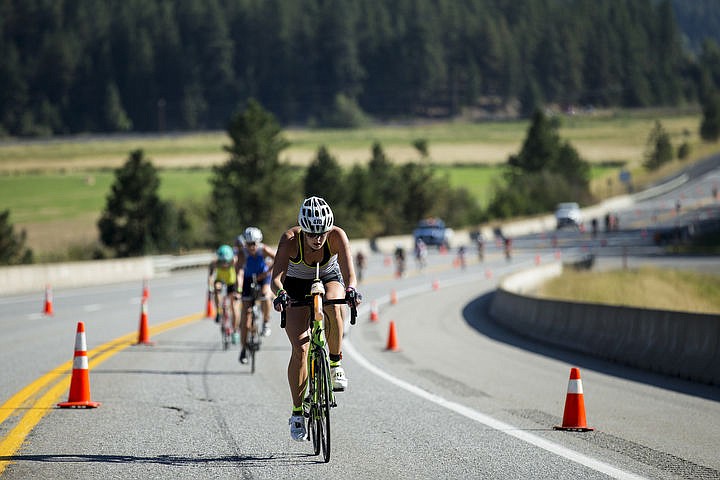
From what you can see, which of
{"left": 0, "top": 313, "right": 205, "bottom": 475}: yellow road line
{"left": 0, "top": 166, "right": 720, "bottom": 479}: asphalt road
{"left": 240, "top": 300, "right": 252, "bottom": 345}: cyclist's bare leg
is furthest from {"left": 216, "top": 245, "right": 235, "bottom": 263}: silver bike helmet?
{"left": 240, "top": 300, "right": 252, "bottom": 345}: cyclist's bare leg

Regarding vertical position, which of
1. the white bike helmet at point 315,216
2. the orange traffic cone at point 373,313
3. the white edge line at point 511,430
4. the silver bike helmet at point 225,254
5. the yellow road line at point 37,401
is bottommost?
the orange traffic cone at point 373,313

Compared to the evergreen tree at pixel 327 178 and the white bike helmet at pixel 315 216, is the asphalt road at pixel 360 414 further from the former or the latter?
the evergreen tree at pixel 327 178

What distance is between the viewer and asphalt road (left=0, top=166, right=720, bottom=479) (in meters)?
8.54

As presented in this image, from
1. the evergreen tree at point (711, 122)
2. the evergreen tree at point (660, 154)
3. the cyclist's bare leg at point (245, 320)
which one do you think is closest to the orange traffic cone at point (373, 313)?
the cyclist's bare leg at point (245, 320)

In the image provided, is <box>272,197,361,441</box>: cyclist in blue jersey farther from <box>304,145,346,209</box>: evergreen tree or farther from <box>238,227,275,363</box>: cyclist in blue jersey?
<box>304,145,346,209</box>: evergreen tree

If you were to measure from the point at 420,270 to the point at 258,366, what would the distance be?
37.9 m

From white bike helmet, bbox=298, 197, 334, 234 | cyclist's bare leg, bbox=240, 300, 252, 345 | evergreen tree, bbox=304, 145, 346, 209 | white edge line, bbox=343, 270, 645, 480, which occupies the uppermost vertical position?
evergreen tree, bbox=304, 145, 346, 209

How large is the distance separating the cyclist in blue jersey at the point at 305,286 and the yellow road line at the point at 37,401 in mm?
2028

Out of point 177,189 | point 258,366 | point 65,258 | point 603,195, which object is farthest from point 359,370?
point 603,195

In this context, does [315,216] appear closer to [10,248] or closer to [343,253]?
[343,253]

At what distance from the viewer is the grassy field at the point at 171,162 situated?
3829 inches

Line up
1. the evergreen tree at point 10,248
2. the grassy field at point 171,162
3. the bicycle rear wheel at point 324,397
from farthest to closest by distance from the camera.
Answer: the grassy field at point 171,162 → the evergreen tree at point 10,248 → the bicycle rear wheel at point 324,397

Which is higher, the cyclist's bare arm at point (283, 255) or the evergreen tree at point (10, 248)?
the cyclist's bare arm at point (283, 255)

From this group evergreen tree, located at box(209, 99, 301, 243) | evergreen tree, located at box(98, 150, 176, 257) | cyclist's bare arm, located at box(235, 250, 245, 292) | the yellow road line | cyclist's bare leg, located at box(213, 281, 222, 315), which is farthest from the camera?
evergreen tree, located at box(209, 99, 301, 243)
